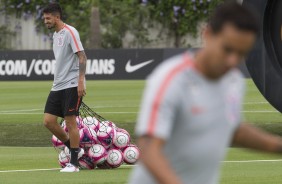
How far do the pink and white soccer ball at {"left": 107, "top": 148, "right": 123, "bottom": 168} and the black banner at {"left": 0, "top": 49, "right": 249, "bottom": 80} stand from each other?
21.5 metres

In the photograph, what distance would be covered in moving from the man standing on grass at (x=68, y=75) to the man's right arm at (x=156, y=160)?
7732 millimetres

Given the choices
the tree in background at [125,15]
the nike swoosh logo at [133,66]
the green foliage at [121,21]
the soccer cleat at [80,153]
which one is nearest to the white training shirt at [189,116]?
the soccer cleat at [80,153]

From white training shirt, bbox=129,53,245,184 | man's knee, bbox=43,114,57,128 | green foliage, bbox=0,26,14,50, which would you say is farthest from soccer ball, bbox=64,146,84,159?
green foliage, bbox=0,26,14,50

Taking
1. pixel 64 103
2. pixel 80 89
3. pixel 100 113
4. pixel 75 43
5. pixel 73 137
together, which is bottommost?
pixel 100 113

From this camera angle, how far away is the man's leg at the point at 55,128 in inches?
504

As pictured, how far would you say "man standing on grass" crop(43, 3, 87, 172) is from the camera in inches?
499

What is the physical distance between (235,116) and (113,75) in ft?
97.1

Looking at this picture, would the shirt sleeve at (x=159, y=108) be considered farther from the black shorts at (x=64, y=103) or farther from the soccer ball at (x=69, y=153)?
the soccer ball at (x=69, y=153)

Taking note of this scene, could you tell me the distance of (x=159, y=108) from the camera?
488 centimetres

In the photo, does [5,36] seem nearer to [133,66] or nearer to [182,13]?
[182,13]

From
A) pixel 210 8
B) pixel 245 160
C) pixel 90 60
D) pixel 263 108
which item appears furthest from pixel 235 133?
pixel 210 8

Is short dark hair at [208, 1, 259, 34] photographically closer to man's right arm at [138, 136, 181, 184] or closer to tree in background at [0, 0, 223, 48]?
man's right arm at [138, 136, 181, 184]

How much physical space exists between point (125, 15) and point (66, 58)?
110 ft

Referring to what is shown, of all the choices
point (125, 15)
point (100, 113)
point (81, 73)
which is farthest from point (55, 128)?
point (125, 15)
